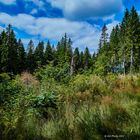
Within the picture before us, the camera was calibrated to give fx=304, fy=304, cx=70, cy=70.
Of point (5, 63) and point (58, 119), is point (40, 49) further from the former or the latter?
point (58, 119)

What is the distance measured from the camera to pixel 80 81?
32.3 ft

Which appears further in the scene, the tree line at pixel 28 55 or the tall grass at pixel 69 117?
the tree line at pixel 28 55

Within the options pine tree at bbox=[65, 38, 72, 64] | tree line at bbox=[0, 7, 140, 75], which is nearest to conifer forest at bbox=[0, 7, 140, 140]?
tree line at bbox=[0, 7, 140, 75]

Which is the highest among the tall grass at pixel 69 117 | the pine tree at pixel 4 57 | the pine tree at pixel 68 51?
the pine tree at pixel 68 51

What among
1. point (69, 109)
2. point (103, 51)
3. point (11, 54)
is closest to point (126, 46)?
point (103, 51)

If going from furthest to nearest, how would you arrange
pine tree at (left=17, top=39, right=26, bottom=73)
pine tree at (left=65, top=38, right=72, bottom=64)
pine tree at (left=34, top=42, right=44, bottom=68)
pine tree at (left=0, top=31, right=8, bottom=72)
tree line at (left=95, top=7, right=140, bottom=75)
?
1. pine tree at (left=34, top=42, right=44, bottom=68)
2. pine tree at (left=65, top=38, right=72, bottom=64)
3. pine tree at (left=17, top=39, right=26, bottom=73)
4. pine tree at (left=0, top=31, right=8, bottom=72)
5. tree line at (left=95, top=7, right=140, bottom=75)

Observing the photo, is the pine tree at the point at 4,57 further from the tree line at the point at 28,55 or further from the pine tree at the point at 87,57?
the pine tree at the point at 87,57

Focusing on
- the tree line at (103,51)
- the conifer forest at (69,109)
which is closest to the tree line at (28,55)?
the tree line at (103,51)

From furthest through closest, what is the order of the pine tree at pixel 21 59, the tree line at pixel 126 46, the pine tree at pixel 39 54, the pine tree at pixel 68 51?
the pine tree at pixel 39 54
the pine tree at pixel 68 51
the pine tree at pixel 21 59
the tree line at pixel 126 46

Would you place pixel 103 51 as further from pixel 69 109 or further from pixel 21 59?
pixel 69 109

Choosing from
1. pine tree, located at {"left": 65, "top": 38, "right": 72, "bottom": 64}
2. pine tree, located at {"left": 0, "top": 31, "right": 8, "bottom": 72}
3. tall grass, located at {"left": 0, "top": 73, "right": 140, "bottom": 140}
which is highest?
pine tree, located at {"left": 65, "top": 38, "right": 72, "bottom": 64}

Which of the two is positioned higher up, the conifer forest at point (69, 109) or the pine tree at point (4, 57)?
the pine tree at point (4, 57)

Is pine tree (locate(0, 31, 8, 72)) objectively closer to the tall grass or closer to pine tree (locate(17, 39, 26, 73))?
pine tree (locate(17, 39, 26, 73))

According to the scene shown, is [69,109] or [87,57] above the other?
[87,57]
